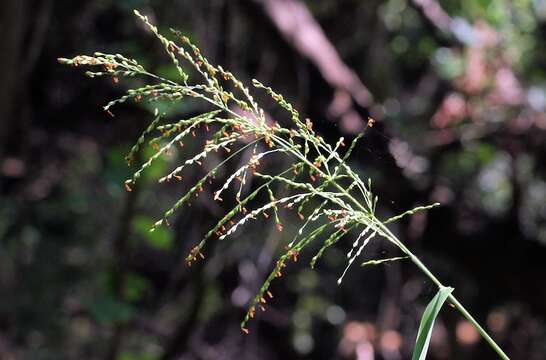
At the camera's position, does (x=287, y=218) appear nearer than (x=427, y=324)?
No

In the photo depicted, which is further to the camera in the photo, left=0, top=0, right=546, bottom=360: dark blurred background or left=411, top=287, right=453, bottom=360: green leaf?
left=0, top=0, right=546, bottom=360: dark blurred background

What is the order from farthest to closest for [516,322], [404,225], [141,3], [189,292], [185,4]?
[189,292] < [516,322] < [185,4] < [404,225] < [141,3]

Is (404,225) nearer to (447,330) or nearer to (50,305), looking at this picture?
(447,330)

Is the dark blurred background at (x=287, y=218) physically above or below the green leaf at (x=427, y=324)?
below

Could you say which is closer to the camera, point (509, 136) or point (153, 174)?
point (153, 174)

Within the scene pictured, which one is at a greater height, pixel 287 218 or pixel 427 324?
pixel 427 324

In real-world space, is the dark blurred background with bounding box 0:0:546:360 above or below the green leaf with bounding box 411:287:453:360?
below

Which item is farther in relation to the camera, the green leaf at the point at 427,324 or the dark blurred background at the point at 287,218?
the dark blurred background at the point at 287,218

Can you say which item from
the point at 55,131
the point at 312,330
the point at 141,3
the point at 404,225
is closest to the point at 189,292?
the point at 312,330
